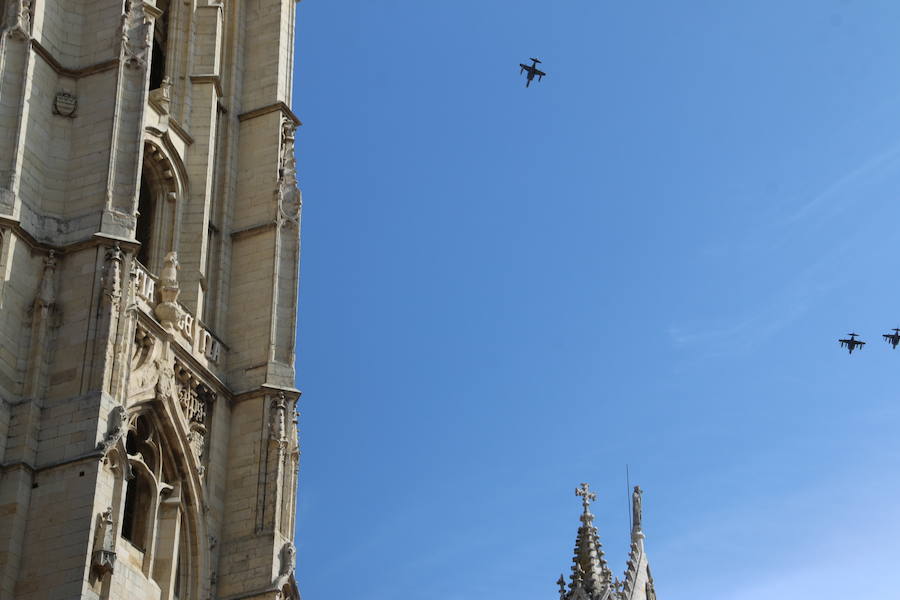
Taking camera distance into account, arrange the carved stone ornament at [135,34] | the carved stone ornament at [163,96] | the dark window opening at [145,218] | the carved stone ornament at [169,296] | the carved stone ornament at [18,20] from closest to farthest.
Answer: the carved stone ornament at [18,20], the carved stone ornament at [169,296], the carved stone ornament at [135,34], the dark window opening at [145,218], the carved stone ornament at [163,96]

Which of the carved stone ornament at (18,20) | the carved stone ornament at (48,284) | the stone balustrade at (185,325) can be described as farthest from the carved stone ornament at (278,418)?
the carved stone ornament at (18,20)

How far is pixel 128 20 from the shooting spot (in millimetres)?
34688

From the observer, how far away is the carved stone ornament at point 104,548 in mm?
28656

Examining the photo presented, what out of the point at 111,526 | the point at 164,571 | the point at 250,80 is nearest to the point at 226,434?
the point at 164,571

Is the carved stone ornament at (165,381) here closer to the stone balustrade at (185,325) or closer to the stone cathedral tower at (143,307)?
the stone cathedral tower at (143,307)

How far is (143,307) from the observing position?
33.1 meters

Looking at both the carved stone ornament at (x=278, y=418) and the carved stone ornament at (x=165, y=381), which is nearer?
the carved stone ornament at (x=165, y=381)

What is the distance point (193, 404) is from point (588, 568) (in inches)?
279

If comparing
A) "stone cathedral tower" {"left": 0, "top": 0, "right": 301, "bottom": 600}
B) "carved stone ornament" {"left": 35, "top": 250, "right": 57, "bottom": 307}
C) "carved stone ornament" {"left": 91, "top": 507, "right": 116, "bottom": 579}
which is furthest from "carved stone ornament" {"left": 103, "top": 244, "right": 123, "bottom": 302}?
"carved stone ornament" {"left": 91, "top": 507, "right": 116, "bottom": 579}

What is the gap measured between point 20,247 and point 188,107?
7398 millimetres

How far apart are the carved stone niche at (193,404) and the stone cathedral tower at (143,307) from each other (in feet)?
0.16

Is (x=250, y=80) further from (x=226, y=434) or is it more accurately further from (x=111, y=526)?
(x=111, y=526)

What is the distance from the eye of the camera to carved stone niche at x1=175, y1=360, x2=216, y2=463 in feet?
111

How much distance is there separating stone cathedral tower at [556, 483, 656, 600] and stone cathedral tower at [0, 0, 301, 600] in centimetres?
475
